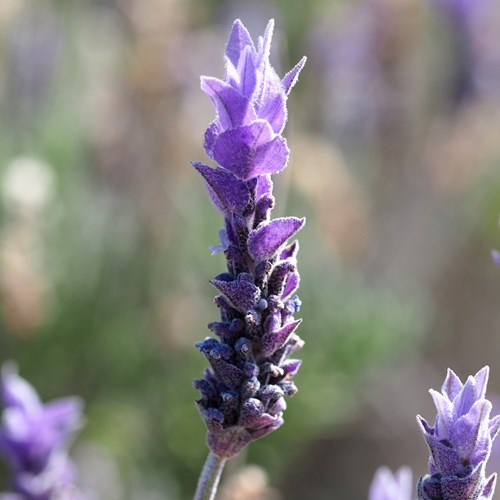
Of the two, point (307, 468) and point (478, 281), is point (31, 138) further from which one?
point (478, 281)

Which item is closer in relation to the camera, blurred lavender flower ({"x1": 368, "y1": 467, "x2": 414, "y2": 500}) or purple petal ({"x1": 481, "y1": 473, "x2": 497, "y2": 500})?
purple petal ({"x1": 481, "y1": 473, "x2": 497, "y2": 500})

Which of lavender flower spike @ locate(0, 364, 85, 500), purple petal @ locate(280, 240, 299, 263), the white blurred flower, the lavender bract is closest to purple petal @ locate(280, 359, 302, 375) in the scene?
the lavender bract

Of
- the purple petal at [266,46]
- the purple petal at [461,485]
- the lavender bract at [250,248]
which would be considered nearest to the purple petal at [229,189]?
the lavender bract at [250,248]

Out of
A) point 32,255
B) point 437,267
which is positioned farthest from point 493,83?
point 32,255

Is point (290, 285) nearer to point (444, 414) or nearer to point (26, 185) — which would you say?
point (444, 414)

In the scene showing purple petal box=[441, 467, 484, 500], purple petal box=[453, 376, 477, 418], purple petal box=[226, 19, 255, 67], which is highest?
purple petal box=[226, 19, 255, 67]

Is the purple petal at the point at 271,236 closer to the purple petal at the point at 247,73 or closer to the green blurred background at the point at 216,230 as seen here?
the purple petal at the point at 247,73

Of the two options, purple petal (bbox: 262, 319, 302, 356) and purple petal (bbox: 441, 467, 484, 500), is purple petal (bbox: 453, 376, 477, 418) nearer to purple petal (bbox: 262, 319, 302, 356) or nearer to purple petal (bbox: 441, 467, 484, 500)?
purple petal (bbox: 441, 467, 484, 500)
